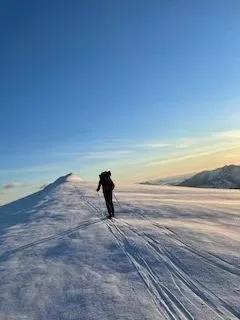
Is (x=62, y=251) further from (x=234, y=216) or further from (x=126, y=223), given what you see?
(x=234, y=216)

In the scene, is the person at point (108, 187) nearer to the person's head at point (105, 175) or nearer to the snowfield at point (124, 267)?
the person's head at point (105, 175)

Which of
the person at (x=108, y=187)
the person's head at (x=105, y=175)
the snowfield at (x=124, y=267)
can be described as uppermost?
the person's head at (x=105, y=175)

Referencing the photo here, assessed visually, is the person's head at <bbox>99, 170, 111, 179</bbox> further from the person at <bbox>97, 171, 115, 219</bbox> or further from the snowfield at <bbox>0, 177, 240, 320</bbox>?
the snowfield at <bbox>0, 177, 240, 320</bbox>

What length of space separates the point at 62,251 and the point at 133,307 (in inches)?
278

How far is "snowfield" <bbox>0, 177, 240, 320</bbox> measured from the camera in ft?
Answer: 40.8

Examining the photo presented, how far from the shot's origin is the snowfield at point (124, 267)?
12.4 meters

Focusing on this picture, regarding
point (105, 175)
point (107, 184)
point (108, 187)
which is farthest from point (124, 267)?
point (105, 175)

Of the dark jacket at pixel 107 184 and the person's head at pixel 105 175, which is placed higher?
the person's head at pixel 105 175

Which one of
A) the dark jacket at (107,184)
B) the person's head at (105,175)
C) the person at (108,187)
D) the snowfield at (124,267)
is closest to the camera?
the snowfield at (124,267)

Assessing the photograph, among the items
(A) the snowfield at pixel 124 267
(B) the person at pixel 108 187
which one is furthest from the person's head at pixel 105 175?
(A) the snowfield at pixel 124 267

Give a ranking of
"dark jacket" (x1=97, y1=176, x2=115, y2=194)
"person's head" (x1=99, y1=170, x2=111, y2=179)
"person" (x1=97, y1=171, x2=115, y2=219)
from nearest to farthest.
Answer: "person" (x1=97, y1=171, x2=115, y2=219), "dark jacket" (x1=97, y1=176, x2=115, y2=194), "person's head" (x1=99, y1=170, x2=111, y2=179)

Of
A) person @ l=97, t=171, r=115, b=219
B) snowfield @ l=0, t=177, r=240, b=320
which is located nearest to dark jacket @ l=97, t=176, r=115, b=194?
person @ l=97, t=171, r=115, b=219

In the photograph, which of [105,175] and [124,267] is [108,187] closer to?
[105,175]

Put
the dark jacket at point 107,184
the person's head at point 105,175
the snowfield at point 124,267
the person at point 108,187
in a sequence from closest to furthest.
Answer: the snowfield at point 124,267
the person at point 108,187
the dark jacket at point 107,184
the person's head at point 105,175
